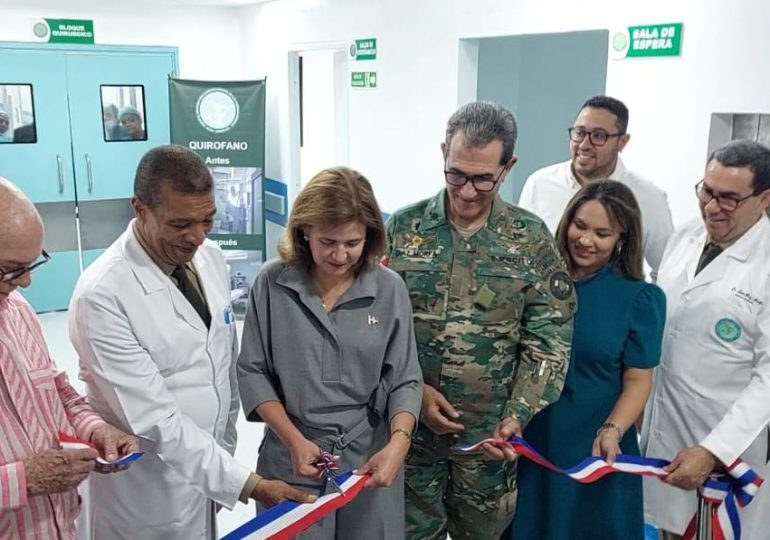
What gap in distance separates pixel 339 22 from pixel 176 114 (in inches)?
71.3

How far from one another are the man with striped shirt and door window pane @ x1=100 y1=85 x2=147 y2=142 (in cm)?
554

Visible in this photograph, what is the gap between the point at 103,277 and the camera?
1739mm

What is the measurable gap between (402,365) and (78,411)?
32.6 inches

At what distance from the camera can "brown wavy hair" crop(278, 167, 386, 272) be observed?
66.1 inches

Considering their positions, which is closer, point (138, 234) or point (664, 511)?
point (138, 234)

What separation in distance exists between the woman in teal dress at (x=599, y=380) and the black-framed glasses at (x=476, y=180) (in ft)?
1.10

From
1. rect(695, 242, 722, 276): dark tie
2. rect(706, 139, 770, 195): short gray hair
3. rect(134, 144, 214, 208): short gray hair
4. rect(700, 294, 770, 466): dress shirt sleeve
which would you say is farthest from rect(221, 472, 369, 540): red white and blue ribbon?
rect(706, 139, 770, 195): short gray hair

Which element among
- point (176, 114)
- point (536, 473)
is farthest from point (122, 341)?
point (176, 114)

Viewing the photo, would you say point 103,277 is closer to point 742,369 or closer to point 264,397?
point 264,397

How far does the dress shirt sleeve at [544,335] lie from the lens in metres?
1.95

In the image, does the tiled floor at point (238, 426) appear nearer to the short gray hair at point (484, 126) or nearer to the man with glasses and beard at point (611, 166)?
the man with glasses and beard at point (611, 166)

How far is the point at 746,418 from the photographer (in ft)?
6.52

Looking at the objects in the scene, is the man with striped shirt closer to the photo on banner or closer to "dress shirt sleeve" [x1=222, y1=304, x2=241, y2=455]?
"dress shirt sleeve" [x1=222, y1=304, x2=241, y2=455]

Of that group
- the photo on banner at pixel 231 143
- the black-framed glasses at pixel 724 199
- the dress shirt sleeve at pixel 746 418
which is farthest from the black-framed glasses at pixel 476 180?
the photo on banner at pixel 231 143
